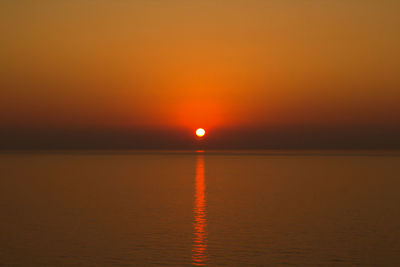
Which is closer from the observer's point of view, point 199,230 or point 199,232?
point 199,232

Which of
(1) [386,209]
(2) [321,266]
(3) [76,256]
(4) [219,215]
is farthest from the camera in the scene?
(1) [386,209]

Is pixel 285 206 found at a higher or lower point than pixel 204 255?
higher

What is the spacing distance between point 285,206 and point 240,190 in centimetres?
1962

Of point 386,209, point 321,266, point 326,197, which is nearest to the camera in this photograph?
point 321,266

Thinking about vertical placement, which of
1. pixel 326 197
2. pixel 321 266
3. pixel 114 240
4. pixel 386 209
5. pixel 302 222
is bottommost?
pixel 321 266

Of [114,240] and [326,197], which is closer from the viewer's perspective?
[114,240]

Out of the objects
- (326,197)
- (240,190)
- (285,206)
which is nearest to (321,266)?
(285,206)

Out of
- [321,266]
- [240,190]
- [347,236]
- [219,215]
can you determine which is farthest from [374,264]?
[240,190]

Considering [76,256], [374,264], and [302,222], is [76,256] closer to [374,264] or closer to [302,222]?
[374,264]

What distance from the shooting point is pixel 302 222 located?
3988 centimetres

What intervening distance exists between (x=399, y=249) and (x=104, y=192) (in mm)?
44755

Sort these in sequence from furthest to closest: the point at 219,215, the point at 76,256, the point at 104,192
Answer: the point at 104,192 < the point at 219,215 < the point at 76,256

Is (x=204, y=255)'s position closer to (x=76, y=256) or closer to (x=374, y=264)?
A: (x=76, y=256)

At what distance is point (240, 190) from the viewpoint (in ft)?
230
